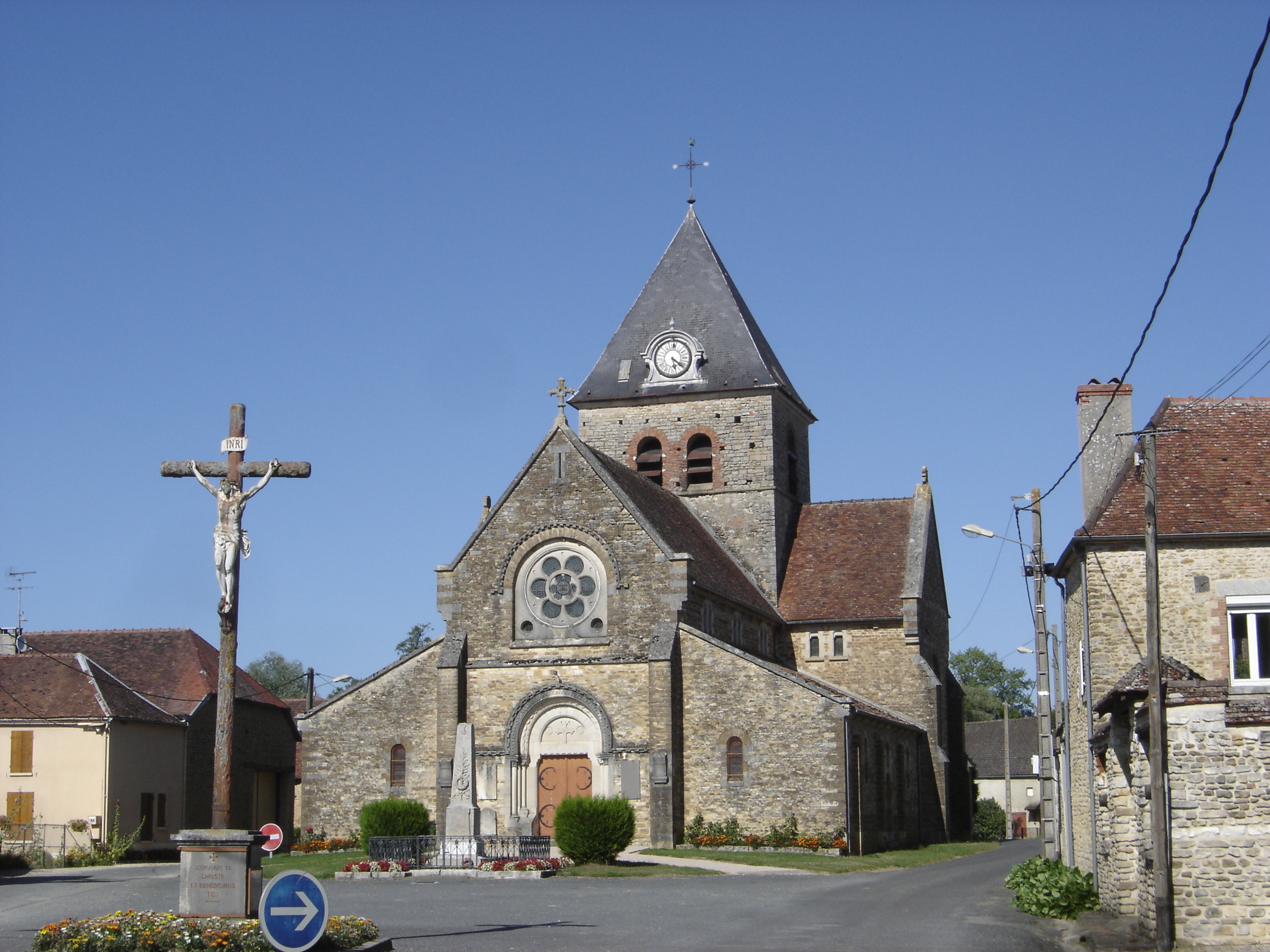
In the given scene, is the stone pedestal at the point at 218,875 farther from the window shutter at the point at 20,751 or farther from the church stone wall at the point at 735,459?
the church stone wall at the point at 735,459

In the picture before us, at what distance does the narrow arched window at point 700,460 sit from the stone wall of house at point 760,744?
416 inches

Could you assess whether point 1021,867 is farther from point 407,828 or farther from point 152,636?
point 152,636

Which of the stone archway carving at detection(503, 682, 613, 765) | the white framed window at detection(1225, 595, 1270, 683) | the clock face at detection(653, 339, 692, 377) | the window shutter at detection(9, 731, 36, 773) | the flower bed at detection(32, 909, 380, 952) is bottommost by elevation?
the flower bed at detection(32, 909, 380, 952)

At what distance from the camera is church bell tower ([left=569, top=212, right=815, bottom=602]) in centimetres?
4406

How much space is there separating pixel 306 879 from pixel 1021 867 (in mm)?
15524

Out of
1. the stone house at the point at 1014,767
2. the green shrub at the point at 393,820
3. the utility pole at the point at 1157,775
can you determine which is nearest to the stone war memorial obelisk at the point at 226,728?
the utility pole at the point at 1157,775

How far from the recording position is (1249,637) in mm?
22078

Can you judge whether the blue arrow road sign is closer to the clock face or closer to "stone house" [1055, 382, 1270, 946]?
"stone house" [1055, 382, 1270, 946]

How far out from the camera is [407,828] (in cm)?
3228

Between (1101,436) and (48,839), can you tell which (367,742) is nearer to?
(48,839)

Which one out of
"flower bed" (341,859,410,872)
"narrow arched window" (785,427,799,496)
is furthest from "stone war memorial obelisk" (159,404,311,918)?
"narrow arched window" (785,427,799,496)

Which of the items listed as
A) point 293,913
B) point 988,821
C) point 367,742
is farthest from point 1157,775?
point 988,821

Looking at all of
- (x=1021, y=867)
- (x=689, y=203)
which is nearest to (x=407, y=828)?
(x=1021, y=867)

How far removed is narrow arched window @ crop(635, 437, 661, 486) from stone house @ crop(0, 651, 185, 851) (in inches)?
601
